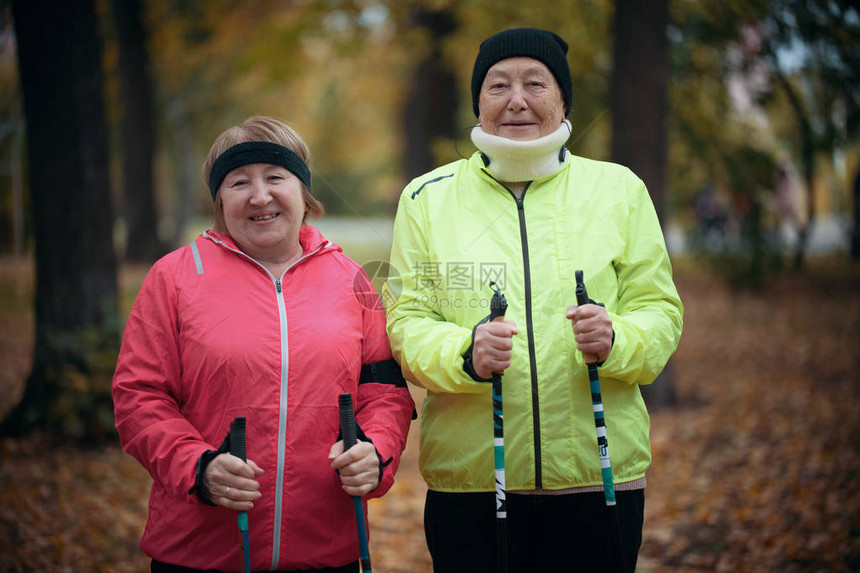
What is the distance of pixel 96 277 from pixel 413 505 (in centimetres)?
354

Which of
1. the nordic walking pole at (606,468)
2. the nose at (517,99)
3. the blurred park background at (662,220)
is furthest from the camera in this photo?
the blurred park background at (662,220)

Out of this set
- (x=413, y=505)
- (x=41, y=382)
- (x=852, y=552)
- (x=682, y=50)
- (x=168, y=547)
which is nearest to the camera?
(x=168, y=547)

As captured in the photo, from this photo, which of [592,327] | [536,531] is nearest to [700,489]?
[536,531]

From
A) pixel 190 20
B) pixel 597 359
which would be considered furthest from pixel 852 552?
pixel 190 20

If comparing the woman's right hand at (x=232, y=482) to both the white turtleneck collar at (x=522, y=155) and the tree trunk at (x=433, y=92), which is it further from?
the tree trunk at (x=433, y=92)

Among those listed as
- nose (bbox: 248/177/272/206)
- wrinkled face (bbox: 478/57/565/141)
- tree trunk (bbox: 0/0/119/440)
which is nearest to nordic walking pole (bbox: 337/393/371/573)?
nose (bbox: 248/177/272/206)

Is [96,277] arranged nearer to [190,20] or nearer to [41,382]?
[41,382]

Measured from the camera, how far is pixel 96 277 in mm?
6551

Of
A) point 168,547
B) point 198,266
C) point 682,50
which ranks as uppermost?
point 682,50

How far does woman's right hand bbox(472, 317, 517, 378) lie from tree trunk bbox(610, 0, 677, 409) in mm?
4538

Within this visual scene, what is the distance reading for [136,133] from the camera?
50.8 ft

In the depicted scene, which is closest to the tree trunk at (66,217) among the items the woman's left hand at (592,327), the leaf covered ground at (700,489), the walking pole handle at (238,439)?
the leaf covered ground at (700,489)

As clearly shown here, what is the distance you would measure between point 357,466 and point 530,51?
1453 mm

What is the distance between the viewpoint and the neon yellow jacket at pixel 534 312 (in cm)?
230
